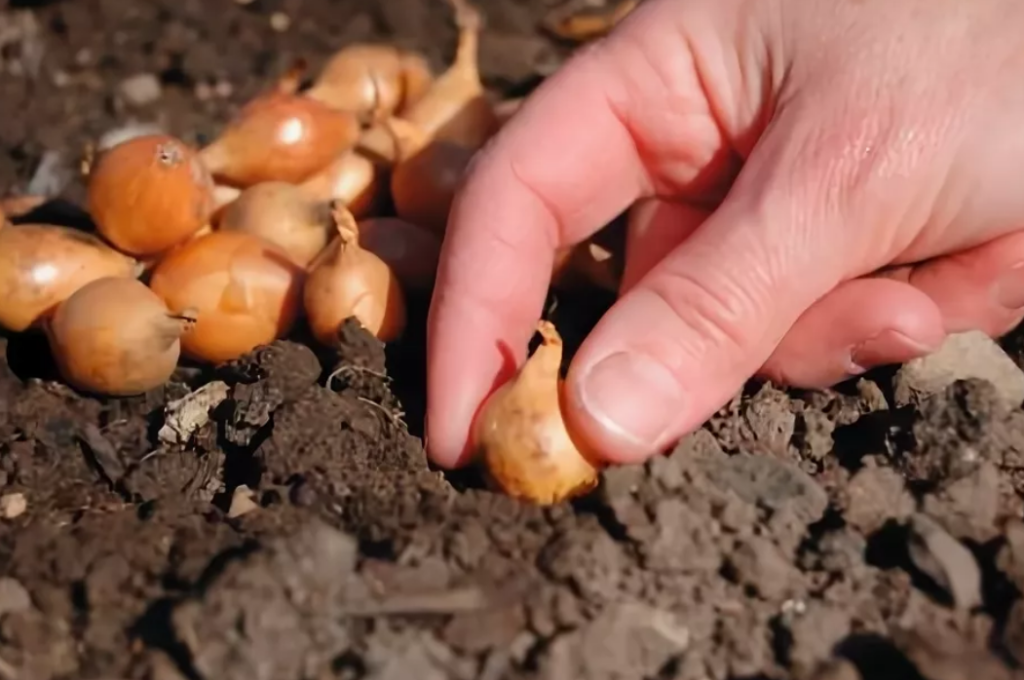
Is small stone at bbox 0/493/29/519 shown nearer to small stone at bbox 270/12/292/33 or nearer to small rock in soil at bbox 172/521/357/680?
small rock in soil at bbox 172/521/357/680

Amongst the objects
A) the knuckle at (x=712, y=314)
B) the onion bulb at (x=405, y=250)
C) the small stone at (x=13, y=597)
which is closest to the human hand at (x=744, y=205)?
the knuckle at (x=712, y=314)

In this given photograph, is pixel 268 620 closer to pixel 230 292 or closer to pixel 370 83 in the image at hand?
pixel 230 292

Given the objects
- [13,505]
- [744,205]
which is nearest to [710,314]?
[744,205]

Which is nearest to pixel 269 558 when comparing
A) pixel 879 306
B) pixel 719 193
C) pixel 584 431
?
pixel 584 431

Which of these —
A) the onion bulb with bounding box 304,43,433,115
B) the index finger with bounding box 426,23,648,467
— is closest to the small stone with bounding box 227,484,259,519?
the index finger with bounding box 426,23,648,467

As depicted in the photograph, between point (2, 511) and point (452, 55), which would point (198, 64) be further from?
point (2, 511)

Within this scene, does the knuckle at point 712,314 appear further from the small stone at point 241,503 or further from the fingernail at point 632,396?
the small stone at point 241,503
